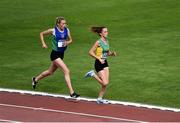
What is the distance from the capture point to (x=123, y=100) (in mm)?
13875

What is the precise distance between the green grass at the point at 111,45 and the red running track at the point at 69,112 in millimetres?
995

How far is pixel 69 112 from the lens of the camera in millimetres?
12562

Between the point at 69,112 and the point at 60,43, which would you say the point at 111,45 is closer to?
the point at 60,43

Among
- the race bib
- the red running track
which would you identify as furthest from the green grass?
the race bib

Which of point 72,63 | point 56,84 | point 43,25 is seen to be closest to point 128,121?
point 56,84

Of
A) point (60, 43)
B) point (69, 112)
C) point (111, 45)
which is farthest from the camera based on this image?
point (111, 45)

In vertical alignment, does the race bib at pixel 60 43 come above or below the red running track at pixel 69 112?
above

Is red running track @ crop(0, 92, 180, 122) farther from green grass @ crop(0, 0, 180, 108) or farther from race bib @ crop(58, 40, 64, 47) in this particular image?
race bib @ crop(58, 40, 64, 47)

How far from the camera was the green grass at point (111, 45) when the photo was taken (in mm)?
15227

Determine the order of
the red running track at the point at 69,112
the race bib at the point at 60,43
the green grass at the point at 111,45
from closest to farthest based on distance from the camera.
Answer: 1. the red running track at the point at 69,112
2. the race bib at the point at 60,43
3. the green grass at the point at 111,45

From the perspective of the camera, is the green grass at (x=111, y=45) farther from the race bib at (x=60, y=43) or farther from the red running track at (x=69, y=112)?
the race bib at (x=60, y=43)

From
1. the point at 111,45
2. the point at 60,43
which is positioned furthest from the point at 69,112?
the point at 111,45

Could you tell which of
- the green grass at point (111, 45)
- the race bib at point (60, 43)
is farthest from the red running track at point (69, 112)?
the race bib at point (60, 43)

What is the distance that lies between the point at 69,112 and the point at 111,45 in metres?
9.54
